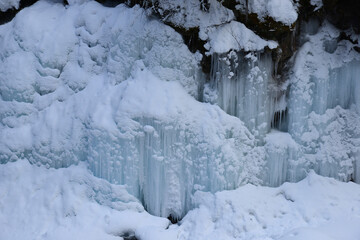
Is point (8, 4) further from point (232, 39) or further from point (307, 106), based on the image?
point (307, 106)

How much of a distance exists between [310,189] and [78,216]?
2.89 meters

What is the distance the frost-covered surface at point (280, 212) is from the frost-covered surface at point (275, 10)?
6.55 feet

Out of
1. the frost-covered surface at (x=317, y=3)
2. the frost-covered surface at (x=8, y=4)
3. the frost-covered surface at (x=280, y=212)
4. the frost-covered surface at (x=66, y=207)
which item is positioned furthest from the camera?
the frost-covered surface at (x=8, y=4)

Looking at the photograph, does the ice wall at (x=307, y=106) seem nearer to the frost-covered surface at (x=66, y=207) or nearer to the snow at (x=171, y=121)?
the snow at (x=171, y=121)

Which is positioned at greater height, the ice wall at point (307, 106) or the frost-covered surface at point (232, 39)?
the frost-covered surface at point (232, 39)

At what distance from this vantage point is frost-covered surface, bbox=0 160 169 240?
5.06 m

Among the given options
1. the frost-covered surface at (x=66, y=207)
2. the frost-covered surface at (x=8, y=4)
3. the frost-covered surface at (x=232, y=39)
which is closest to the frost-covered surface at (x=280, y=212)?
the frost-covered surface at (x=66, y=207)

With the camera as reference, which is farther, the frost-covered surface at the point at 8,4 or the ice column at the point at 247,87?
the frost-covered surface at the point at 8,4

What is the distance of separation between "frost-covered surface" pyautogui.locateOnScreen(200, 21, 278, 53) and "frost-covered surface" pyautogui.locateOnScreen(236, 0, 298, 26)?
25 cm

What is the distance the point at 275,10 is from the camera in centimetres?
510

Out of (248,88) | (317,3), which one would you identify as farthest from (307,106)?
(317,3)

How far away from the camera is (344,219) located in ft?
16.2

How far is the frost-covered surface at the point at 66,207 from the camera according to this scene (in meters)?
5.06

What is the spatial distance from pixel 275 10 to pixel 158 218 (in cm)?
290
